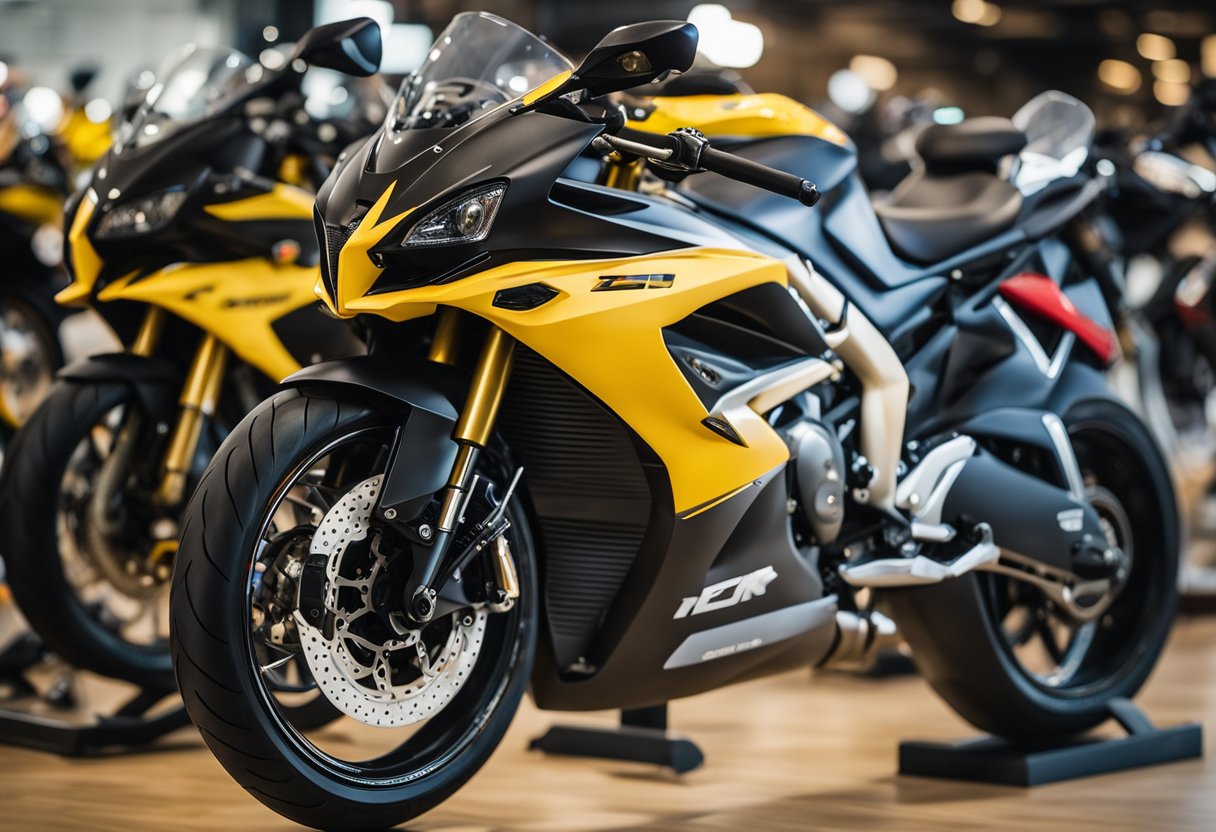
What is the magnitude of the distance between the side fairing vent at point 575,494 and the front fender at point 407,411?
0.58 ft

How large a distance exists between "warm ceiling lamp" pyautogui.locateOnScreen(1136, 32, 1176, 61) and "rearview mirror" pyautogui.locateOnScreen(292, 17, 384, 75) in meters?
19.6

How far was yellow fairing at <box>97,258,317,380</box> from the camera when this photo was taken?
325cm

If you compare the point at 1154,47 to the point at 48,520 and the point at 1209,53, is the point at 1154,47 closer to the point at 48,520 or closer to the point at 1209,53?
the point at 1209,53

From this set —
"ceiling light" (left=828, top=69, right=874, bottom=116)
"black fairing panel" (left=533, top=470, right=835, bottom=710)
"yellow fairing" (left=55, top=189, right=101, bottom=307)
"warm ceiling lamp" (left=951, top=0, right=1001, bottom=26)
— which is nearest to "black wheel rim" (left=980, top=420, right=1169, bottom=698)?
"black fairing panel" (left=533, top=470, right=835, bottom=710)

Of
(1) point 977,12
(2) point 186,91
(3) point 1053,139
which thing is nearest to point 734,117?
(3) point 1053,139

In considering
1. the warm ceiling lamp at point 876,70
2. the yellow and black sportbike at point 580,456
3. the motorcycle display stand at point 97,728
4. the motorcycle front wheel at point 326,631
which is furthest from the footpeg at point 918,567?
the warm ceiling lamp at point 876,70

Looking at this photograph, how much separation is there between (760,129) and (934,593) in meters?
0.87

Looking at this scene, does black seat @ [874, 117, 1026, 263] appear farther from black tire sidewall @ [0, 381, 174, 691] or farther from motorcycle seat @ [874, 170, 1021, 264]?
black tire sidewall @ [0, 381, 174, 691]

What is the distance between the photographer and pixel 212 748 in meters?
→ 2.16

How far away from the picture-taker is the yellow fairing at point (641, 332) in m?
2.25

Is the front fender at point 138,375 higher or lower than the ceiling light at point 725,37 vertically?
higher

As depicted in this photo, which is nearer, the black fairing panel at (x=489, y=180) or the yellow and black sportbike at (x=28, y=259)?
the black fairing panel at (x=489, y=180)

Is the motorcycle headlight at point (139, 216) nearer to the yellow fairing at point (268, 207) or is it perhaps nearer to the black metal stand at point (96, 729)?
the yellow fairing at point (268, 207)

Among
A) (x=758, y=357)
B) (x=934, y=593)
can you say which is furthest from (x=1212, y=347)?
(x=758, y=357)
